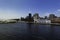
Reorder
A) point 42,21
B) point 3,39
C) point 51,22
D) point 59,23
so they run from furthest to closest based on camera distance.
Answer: point 42,21 → point 51,22 → point 59,23 → point 3,39

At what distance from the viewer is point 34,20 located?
155 meters

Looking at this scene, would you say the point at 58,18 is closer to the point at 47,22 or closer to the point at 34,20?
the point at 47,22

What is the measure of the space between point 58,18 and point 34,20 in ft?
122

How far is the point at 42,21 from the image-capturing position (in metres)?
149

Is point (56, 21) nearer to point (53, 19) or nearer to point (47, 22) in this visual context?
point (53, 19)

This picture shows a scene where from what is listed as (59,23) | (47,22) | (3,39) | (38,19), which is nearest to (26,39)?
(3,39)

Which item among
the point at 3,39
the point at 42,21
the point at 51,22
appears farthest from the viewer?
the point at 42,21

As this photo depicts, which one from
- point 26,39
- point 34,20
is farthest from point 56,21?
point 26,39

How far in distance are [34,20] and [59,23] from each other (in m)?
40.0

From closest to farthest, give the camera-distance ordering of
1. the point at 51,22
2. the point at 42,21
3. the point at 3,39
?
1. the point at 3,39
2. the point at 51,22
3. the point at 42,21

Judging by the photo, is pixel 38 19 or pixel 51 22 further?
pixel 38 19

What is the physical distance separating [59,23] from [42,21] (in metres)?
29.4

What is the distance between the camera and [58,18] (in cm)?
12719

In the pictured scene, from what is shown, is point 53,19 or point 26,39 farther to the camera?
point 53,19
